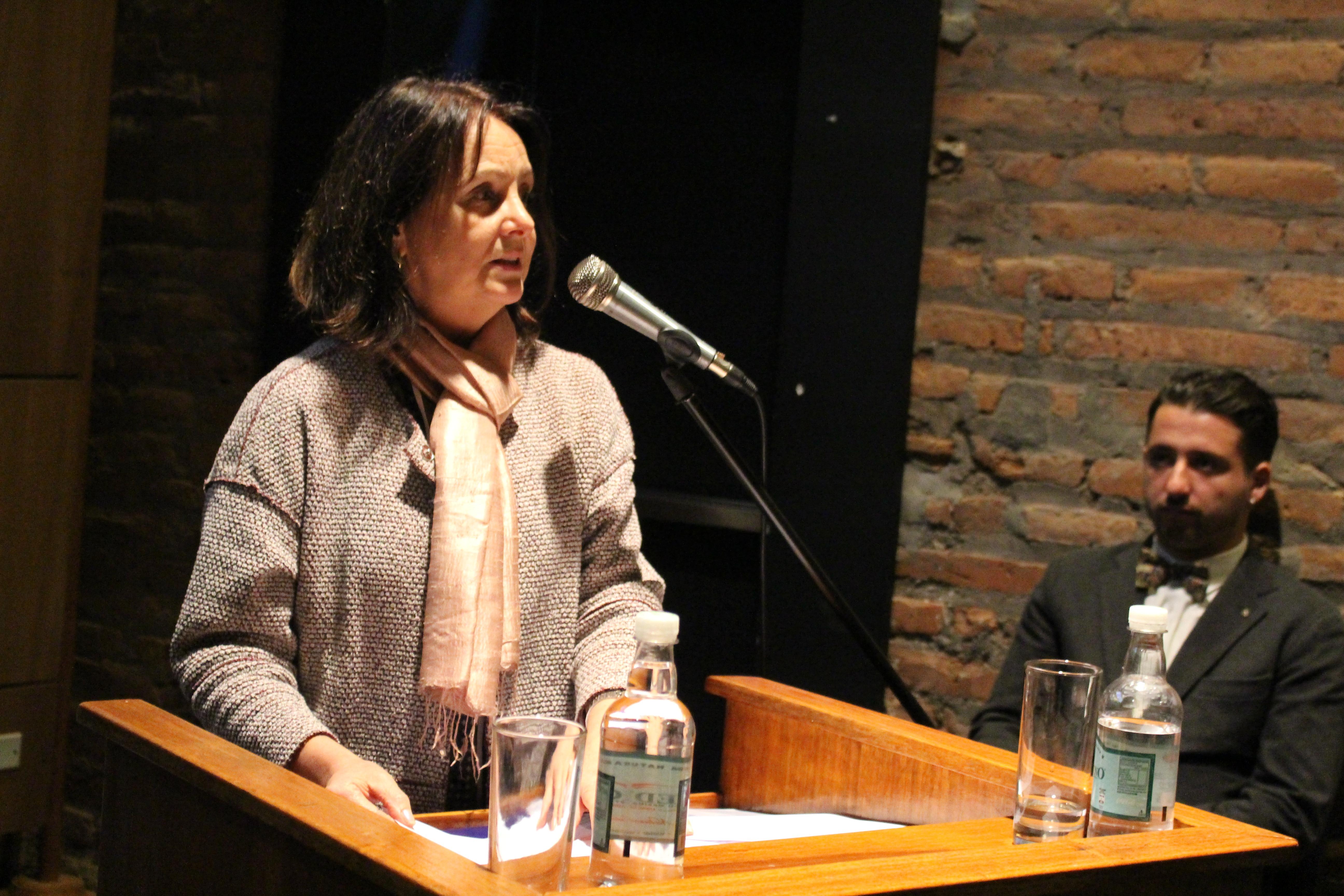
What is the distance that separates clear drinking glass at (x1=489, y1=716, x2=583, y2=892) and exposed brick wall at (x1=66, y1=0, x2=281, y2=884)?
2.31m

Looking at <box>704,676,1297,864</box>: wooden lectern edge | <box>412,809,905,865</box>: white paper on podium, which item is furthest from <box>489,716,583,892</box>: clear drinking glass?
<box>704,676,1297,864</box>: wooden lectern edge

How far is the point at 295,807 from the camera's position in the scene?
1.05 metres

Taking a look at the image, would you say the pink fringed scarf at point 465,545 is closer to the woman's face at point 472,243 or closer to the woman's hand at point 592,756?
the woman's face at point 472,243

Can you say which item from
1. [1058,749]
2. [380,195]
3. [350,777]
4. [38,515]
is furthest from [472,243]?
[38,515]

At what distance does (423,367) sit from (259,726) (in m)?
0.48

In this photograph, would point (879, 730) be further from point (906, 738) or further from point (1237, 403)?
point (1237, 403)

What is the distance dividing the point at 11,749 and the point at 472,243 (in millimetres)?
1674

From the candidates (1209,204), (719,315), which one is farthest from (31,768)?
(1209,204)

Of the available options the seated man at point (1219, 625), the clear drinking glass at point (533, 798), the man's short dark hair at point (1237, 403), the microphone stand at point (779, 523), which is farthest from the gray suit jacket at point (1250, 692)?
the clear drinking glass at point (533, 798)

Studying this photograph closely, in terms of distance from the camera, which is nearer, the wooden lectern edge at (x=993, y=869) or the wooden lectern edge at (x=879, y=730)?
the wooden lectern edge at (x=993, y=869)

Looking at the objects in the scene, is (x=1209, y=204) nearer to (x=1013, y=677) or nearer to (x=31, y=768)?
(x=1013, y=677)

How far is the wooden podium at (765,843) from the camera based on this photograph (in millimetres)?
990

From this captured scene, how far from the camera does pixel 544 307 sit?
6.46ft

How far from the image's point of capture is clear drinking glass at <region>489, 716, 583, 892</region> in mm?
987
